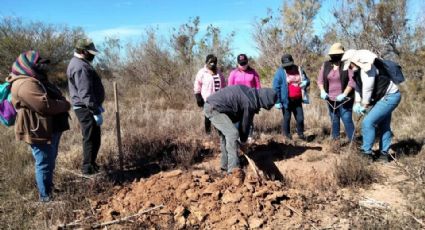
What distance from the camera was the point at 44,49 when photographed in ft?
63.9

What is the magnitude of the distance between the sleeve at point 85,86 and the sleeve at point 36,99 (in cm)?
70

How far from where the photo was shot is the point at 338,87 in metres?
5.57

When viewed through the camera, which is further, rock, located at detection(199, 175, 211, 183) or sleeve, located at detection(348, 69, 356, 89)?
sleeve, located at detection(348, 69, 356, 89)

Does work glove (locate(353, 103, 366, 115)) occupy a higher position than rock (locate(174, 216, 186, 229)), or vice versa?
work glove (locate(353, 103, 366, 115))

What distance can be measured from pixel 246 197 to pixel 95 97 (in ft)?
7.48

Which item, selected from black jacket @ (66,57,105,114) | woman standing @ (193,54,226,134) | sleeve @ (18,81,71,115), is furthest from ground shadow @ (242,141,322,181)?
sleeve @ (18,81,71,115)

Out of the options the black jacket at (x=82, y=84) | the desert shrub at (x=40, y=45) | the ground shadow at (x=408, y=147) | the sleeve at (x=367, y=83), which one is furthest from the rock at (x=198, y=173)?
the desert shrub at (x=40, y=45)

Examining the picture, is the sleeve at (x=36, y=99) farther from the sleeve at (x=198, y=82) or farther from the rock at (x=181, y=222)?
the sleeve at (x=198, y=82)

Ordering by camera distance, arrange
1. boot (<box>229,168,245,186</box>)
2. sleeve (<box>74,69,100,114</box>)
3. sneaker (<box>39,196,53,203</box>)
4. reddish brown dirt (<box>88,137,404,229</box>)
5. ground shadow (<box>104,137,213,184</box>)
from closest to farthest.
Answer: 1. reddish brown dirt (<box>88,137,404,229</box>)
2. sneaker (<box>39,196,53,203</box>)
3. boot (<box>229,168,245,186</box>)
4. sleeve (<box>74,69,100,114</box>)
5. ground shadow (<box>104,137,213,184</box>)

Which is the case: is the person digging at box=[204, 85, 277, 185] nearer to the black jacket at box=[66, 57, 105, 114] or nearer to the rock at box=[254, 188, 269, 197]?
the rock at box=[254, 188, 269, 197]

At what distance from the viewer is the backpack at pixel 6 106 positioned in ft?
12.3

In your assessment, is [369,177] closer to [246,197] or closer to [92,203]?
[246,197]

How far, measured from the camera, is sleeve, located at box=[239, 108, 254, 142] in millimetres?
4547

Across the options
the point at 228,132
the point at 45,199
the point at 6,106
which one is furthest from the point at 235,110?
the point at 6,106
